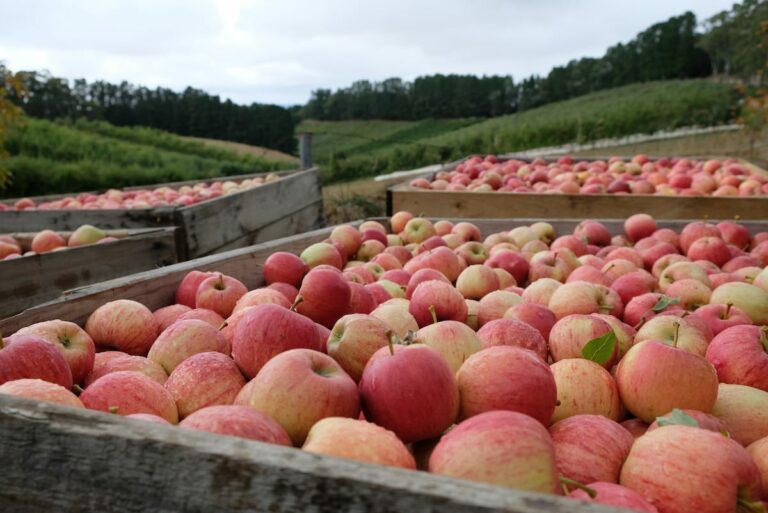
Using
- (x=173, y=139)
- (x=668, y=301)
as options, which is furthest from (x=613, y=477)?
(x=173, y=139)

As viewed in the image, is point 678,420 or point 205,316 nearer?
point 678,420

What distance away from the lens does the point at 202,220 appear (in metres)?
4.72

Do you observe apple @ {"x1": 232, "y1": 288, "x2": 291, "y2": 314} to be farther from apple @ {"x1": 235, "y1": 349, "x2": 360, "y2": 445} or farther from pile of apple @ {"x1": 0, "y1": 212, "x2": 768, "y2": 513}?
apple @ {"x1": 235, "y1": 349, "x2": 360, "y2": 445}

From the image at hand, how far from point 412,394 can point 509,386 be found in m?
0.23

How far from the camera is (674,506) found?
43.4 inches

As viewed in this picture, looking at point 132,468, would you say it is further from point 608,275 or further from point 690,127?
point 690,127

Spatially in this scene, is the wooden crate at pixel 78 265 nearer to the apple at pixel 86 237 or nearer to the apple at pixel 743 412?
the apple at pixel 86 237

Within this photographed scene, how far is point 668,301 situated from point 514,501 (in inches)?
70.5

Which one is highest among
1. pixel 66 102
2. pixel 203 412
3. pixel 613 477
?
pixel 66 102

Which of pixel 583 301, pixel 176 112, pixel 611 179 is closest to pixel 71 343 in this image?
pixel 583 301

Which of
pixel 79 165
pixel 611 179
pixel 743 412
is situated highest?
pixel 79 165

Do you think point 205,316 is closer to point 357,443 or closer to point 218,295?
point 218,295

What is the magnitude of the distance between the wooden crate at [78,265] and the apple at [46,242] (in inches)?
14.5

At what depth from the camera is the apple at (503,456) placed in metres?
1.01
